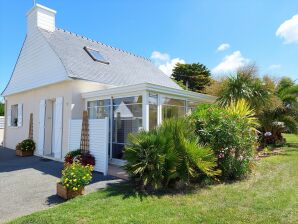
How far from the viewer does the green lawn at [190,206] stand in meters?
5.19

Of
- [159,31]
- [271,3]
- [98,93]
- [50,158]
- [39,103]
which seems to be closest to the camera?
[271,3]

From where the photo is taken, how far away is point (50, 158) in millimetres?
12836

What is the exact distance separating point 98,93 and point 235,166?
21.1 ft

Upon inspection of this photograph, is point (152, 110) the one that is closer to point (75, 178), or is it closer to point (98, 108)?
point (98, 108)

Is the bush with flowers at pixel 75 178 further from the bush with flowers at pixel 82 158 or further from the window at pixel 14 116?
the window at pixel 14 116

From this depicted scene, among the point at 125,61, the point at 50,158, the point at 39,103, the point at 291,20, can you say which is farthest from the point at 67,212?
the point at 125,61

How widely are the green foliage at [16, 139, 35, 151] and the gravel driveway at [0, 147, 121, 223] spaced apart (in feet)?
5.70

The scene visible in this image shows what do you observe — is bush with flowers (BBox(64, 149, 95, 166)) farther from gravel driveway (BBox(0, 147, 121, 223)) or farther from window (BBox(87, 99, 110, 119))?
window (BBox(87, 99, 110, 119))

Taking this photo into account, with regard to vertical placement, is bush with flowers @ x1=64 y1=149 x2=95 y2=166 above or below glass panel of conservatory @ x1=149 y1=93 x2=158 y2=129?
below

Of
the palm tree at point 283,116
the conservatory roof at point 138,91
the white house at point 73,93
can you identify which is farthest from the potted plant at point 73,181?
the palm tree at point 283,116

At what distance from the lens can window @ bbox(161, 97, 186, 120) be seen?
1081cm

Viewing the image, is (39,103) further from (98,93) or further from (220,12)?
(220,12)

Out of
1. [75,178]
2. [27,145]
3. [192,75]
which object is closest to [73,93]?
[27,145]

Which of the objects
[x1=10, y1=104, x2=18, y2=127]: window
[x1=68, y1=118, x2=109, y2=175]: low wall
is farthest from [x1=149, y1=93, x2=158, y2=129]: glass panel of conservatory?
[x1=10, y1=104, x2=18, y2=127]: window
